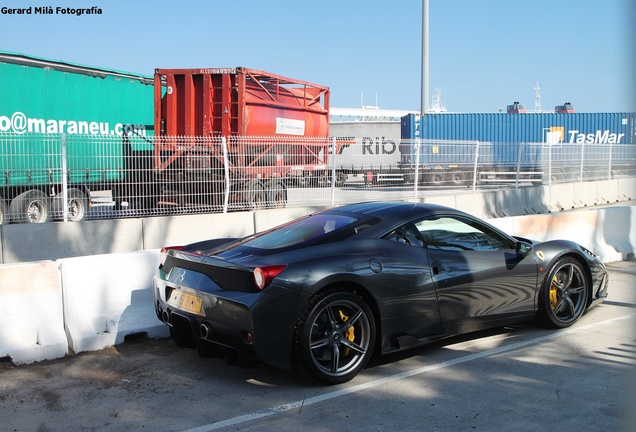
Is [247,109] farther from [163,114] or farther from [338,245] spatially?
[338,245]

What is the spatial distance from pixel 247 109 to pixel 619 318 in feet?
32.0

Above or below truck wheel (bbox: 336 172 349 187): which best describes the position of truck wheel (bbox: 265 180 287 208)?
below

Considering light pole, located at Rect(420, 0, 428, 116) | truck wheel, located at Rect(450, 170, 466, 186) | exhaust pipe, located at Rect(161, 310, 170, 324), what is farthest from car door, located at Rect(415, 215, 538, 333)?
light pole, located at Rect(420, 0, 428, 116)

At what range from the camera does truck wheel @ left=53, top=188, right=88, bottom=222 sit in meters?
9.91

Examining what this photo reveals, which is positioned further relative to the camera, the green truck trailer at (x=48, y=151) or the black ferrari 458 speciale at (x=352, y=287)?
the green truck trailer at (x=48, y=151)

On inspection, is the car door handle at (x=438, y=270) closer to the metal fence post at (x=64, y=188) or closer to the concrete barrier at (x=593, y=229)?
the concrete barrier at (x=593, y=229)

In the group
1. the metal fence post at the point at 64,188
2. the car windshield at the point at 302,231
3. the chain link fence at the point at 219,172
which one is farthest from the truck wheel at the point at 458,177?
the car windshield at the point at 302,231

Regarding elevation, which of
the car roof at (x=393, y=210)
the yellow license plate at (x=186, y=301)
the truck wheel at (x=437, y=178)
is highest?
the truck wheel at (x=437, y=178)

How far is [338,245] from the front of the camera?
5.03 metres

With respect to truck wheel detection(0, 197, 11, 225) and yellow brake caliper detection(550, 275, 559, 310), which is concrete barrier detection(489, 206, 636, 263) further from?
truck wheel detection(0, 197, 11, 225)

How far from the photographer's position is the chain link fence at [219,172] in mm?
10148

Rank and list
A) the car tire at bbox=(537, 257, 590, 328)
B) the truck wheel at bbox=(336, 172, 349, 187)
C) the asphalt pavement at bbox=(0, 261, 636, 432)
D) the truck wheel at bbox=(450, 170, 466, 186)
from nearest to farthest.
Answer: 1. the asphalt pavement at bbox=(0, 261, 636, 432)
2. the car tire at bbox=(537, 257, 590, 328)
3. the truck wheel at bbox=(336, 172, 349, 187)
4. the truck wheel at bbox=(450, 170, 466, 186)

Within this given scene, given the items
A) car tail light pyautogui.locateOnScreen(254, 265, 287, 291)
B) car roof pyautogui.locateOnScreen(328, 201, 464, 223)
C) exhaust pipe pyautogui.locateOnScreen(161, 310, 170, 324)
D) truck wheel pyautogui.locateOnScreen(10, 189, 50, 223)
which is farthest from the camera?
truck wheel pyautogui.locateOnScreen(10, 189, 50, 223)

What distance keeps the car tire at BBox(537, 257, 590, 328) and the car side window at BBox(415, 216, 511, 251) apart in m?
0.64
